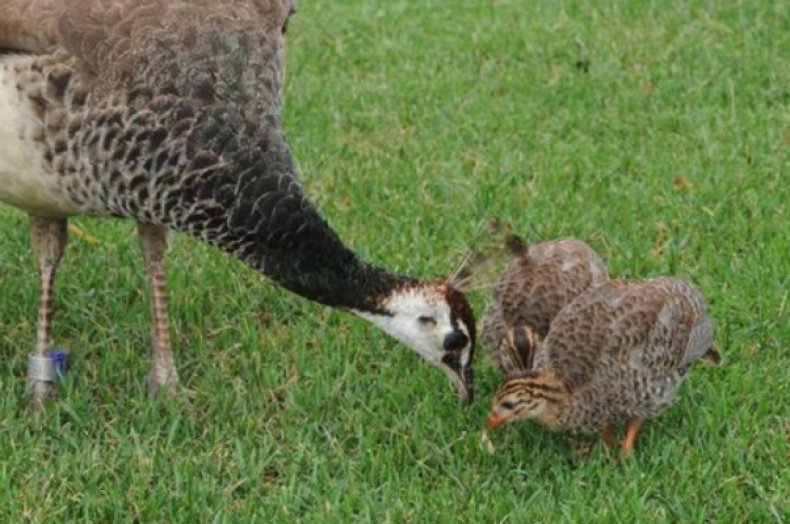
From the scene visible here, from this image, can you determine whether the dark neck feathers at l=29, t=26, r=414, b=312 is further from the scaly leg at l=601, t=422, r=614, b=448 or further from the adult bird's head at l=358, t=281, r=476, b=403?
the scaly leg at l=601, t=422, r=614, b=448

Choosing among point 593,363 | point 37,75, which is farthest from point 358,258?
point 37,75

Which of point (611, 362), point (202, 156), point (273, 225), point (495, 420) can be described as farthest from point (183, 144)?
point (611, 362)

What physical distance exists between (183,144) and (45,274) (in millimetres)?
960

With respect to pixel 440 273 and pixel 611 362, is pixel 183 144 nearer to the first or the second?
pixel 611 362

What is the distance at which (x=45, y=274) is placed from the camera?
5.21 metres

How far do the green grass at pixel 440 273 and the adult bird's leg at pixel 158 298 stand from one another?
9 cm

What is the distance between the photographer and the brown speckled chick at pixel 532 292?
16.6ft

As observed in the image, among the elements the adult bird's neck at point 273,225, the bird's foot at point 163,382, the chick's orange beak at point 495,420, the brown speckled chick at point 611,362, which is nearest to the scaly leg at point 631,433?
the brown speckled chick at point 611,362

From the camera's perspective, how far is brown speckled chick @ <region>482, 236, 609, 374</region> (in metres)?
5.05

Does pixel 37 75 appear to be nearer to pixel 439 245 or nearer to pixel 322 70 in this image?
pixel 439 245

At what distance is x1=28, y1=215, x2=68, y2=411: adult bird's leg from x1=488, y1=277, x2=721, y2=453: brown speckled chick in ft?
4.99

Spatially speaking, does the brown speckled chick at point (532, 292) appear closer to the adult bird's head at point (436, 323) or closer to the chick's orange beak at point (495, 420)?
the adult bird's head at point (436, 323)

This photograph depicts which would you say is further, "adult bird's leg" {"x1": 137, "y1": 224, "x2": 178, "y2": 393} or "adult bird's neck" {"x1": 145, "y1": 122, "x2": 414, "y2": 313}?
"adult bird's leg" {"x1": 137, "y1": 224, "x2": 178, "y2": 393}

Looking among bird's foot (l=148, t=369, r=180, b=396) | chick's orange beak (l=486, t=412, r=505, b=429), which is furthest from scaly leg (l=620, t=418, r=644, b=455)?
bird's foot (l=148, t=369, r=180, b=396)
